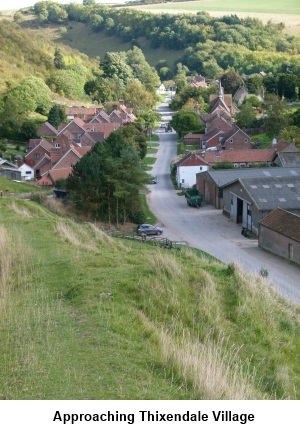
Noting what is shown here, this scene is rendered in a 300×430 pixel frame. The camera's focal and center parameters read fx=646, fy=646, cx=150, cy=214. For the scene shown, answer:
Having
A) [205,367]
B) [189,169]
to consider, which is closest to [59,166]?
[189,169]

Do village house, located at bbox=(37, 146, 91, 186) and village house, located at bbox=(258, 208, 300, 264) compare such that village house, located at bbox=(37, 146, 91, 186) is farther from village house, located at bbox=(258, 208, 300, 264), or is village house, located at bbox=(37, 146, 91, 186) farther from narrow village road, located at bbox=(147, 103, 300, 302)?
village house, located at bbox=(258, 208, 300, 264)

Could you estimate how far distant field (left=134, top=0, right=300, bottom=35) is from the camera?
83.4m

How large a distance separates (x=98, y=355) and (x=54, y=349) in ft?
1.76

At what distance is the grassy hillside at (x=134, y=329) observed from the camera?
6578 mm

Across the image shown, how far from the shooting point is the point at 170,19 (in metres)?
102

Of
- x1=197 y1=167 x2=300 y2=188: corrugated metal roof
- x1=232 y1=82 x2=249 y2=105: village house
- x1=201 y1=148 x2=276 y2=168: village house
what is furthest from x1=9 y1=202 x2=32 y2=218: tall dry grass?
x1=232 y1=82 x2=249 y2=105: village house

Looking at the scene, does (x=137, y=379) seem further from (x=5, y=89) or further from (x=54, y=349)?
(x=5, y=89)

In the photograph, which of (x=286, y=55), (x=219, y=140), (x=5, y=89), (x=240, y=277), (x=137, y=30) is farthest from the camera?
(x=137, y=30)

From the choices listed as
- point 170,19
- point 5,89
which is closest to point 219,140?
point 5,89

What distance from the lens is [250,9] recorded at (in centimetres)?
8731

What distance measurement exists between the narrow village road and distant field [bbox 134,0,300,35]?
51584 millimetres

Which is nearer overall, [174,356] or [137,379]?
[137,379]

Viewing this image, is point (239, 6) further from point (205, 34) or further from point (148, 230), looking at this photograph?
point (148, 230)

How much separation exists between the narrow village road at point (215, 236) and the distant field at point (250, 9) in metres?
51.6
